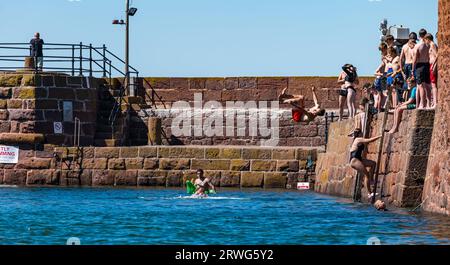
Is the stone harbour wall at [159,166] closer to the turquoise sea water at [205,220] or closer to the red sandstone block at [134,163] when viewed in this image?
the red sandstone block at [134,163]

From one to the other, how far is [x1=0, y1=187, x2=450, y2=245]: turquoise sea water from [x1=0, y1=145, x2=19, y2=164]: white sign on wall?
4.52 m

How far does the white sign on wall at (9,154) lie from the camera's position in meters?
34.8

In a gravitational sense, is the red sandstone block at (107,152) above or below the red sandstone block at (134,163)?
above

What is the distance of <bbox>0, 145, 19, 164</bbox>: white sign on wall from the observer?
1371 inches

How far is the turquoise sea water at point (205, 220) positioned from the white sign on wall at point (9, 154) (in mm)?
4519

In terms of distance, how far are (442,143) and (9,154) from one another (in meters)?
16.6

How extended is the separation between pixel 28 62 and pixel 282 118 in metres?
7.51

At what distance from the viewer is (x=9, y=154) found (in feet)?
114

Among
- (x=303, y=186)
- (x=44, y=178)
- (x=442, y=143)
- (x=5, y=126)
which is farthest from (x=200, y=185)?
(x=442, y=143)

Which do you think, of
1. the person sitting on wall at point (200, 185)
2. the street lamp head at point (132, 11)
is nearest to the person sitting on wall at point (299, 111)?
the person sitting on wall at point (200, 185)
